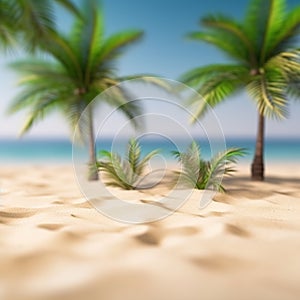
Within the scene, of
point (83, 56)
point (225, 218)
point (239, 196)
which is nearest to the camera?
point (225, 218)

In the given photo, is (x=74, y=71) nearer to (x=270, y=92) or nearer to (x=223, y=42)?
(x=223, y=42)

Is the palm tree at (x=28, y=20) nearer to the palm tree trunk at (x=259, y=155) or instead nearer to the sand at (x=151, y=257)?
the sand at (x=151, y=257)

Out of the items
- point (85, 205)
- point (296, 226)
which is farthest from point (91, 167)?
point (296, 226)

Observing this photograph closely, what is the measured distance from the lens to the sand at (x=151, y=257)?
168 cm

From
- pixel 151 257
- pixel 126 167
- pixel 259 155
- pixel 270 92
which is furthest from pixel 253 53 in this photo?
pixel 151 257

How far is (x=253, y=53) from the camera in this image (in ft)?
25.8

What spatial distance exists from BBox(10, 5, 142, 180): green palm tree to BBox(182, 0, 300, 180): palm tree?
6.35ft

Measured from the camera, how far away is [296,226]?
2.84 m

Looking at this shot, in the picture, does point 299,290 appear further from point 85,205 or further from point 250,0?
point 250,0

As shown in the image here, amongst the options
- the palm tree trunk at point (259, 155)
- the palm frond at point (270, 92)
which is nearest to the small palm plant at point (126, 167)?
the palm frond at point (270, 92)

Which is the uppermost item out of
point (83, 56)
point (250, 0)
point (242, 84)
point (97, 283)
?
point (250, 0)

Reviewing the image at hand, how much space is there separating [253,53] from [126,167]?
14.9 ft

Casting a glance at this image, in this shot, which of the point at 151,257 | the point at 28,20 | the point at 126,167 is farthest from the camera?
the point at 28,20

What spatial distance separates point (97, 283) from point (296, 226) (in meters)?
1.87
